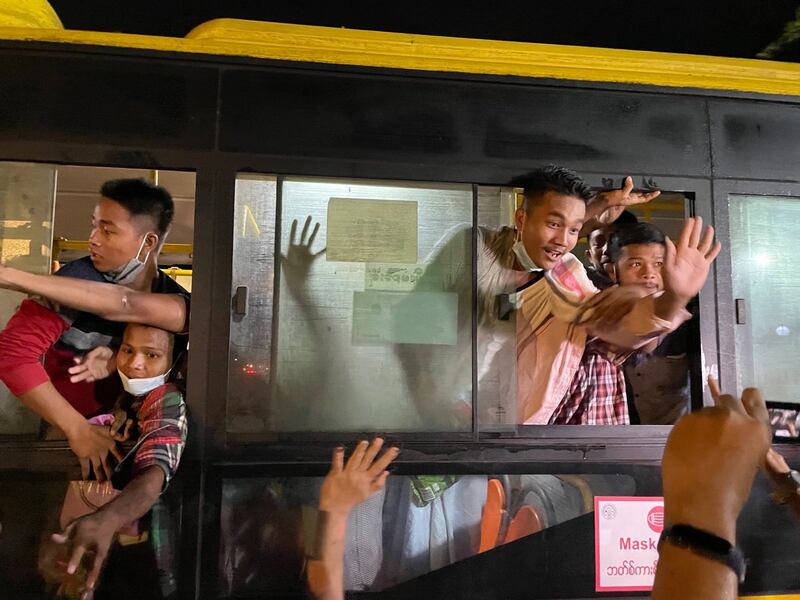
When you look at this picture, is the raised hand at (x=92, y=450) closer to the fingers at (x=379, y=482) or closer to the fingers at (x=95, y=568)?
the fingers at (x=95, y=568)

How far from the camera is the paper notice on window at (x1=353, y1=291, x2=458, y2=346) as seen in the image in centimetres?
229

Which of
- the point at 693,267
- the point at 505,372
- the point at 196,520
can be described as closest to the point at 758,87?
the point at 693,267

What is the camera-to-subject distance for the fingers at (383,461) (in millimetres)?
2139

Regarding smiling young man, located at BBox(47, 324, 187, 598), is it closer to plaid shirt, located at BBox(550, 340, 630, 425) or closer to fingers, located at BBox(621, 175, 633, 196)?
plaid shirt, located at BBox(550, 340, 630, 425)

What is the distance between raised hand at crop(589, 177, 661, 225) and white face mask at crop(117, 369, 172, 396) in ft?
5.65

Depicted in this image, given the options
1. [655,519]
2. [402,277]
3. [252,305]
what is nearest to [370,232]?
[402,277]

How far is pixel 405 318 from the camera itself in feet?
7.58

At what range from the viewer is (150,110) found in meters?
2.18

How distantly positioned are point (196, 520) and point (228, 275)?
0.83 metres

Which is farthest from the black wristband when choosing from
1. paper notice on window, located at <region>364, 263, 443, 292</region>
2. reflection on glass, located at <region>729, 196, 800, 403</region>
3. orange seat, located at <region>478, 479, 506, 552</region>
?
reflection on glass, located at <region>729, 196, 800, 403</region>

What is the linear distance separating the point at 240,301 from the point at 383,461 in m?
0.74

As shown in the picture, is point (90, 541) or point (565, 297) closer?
point (90, 541)

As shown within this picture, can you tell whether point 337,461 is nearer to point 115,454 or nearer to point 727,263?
point 115,454

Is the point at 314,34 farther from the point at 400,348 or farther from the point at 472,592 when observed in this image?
the point at 472,592
